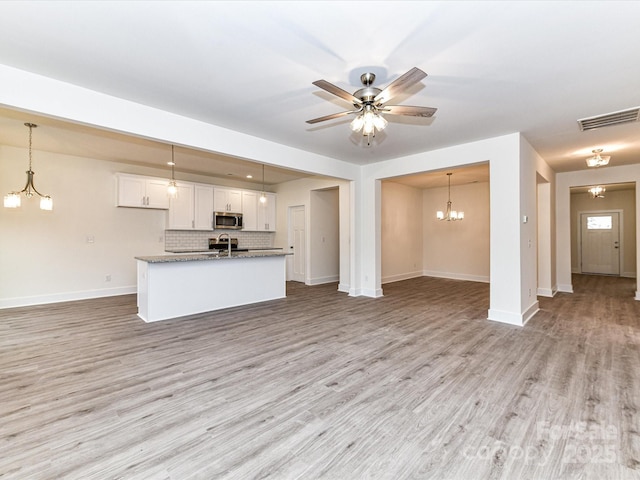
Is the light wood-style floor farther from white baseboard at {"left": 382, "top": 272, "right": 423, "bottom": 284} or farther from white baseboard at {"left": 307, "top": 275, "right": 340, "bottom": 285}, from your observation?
white baseboard at {"left": 382, "top": 272, "right": 423, "bottom": 284}

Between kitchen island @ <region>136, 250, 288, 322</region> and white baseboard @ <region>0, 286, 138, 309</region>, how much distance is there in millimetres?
2041

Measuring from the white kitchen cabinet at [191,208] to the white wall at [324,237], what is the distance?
8.18 ft

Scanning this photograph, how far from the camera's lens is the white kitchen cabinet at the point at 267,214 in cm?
828

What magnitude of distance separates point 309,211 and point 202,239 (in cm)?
274

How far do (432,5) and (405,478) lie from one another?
2745 mm

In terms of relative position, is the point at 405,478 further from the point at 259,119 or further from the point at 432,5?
the point at 259,119

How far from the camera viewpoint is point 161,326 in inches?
164

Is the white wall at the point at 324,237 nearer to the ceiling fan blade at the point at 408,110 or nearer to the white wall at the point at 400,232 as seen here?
the white wall at the point at 400,232

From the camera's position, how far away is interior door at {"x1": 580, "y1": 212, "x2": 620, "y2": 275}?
30.0ft

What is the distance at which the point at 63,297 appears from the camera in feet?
18.5

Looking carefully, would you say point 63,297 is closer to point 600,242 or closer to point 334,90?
point 334,90

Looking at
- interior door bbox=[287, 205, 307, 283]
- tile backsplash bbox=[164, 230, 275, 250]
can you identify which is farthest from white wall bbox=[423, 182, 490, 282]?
tile backsplash bbox=[164, 230, 275, 250]

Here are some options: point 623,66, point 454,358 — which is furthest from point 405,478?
point 623,66

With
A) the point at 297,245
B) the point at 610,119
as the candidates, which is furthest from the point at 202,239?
the point at 610,119
